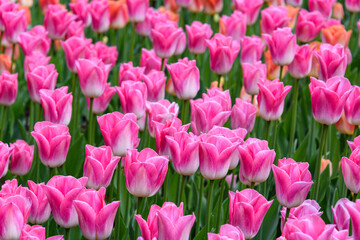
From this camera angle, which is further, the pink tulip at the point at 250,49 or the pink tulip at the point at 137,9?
the pink tulip at the point at 137,9

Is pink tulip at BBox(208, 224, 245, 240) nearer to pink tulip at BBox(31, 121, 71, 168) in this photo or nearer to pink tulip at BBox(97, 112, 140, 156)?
pink tulip at BBox(97, 112, 140, 156)

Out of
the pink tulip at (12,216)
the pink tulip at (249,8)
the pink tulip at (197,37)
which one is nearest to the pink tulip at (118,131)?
the pink tulip at (12,216)

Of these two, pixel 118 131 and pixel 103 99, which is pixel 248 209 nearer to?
pixel 118 131

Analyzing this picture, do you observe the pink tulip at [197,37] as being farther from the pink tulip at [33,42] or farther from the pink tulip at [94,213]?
the pink tulip at [94,213]

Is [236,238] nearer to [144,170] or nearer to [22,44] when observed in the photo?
[144,170]

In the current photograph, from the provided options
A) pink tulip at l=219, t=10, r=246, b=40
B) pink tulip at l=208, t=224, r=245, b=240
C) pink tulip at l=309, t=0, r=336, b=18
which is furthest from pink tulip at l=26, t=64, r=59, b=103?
pink tulip at l=309, t=0, r=336, b=18

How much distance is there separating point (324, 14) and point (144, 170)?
2.54m

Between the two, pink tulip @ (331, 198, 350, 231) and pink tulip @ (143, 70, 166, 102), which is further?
pink tulip @ (143, 70, 166, 102)

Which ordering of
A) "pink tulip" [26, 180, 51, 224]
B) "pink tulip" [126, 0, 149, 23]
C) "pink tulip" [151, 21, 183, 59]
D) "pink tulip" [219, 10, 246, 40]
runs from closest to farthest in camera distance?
"pink tulip" [26, 180, 51, 224]
"pink tulip" [151, 21, 183, 59]
"pink tulip" [219, 10, 246, 40]
"pink tulip" [126, 0, 149, 23]

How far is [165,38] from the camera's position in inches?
129

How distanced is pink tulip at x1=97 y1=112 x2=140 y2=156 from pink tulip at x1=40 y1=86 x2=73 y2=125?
13.7 inches

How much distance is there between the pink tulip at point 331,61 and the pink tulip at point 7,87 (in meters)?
1.36

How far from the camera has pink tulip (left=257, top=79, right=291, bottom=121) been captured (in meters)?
2.49

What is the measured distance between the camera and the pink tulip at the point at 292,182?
1938 mm
